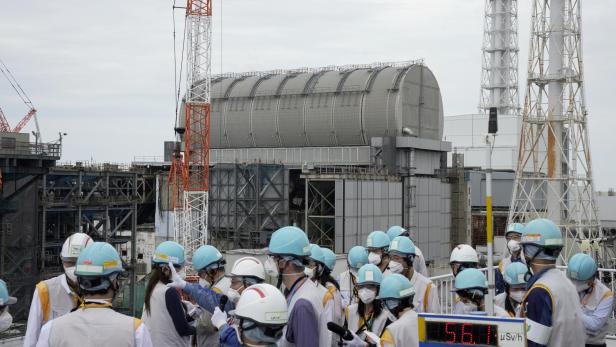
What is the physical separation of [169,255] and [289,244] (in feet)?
6.60

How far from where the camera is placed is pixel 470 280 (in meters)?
8.48

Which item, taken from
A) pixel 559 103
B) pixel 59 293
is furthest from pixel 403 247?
pixel 559 103

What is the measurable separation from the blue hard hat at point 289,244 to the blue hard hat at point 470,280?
94.8 inches

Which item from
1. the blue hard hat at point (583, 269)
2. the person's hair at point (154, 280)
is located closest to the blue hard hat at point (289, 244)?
the person's hair at point (154, 280)

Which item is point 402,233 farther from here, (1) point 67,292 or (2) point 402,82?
(2) point 402,82

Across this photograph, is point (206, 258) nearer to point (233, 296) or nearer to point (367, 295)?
point (233, 296)

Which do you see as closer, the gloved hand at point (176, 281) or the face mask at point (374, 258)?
the gloved hand at point (176, 281)

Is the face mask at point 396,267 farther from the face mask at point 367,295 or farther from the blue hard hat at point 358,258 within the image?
the face mask at point 367,295

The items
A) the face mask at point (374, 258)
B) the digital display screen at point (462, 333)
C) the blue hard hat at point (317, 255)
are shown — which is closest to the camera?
the digital display screen at point (462, 333)

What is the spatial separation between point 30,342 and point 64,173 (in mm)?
46936

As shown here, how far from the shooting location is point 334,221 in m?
47.8

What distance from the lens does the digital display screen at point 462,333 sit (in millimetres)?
5848

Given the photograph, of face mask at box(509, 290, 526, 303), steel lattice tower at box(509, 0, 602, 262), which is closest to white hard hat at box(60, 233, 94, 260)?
face mask at box(509, 290, 526, 303)

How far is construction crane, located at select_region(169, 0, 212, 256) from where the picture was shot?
56.7m
